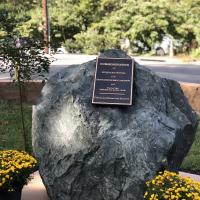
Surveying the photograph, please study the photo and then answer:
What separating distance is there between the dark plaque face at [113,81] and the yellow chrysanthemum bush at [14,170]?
1.01 meters

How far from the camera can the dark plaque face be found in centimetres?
500

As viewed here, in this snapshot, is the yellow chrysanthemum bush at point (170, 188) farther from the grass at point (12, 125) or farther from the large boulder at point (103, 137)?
the grass at point (12, 125)

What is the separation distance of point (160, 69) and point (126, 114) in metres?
13.7

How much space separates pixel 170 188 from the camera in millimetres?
4227

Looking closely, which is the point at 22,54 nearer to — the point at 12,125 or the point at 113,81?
the point at 113,81

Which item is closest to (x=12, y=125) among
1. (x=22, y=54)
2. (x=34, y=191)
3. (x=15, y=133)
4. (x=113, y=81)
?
(x=15, y=133)

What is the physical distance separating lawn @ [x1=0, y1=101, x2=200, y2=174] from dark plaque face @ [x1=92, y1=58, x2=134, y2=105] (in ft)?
8.10

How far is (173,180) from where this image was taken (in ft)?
14.3

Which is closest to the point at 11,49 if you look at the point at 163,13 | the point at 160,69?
the point at 160,69

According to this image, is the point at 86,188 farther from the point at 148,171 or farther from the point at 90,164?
the point at 148,171

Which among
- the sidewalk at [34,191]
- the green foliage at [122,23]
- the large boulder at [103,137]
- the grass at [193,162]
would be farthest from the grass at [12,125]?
the green foliage at [122,23]

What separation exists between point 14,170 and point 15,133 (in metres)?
3.58

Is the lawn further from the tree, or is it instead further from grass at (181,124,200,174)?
the tree

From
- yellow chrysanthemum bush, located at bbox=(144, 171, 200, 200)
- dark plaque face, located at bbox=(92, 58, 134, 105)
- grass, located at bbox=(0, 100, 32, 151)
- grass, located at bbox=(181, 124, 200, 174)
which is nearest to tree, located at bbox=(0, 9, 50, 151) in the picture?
grass, located at bbox=(0, 100, 32, 151)
